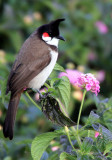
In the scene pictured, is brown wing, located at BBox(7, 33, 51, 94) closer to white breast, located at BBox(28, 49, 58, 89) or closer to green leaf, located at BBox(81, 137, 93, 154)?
white breast, located at BBox(28, 49, 58, 89)

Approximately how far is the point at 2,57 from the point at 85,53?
4.33 ft

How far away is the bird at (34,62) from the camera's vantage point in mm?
1856

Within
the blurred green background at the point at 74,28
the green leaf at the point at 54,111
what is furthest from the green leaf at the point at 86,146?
the blurred green background at the point at 74,28

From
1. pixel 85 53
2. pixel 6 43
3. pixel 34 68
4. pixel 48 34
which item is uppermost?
pixel 48 34

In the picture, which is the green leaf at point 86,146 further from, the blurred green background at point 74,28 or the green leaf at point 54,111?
the blurred green background at point 74,28

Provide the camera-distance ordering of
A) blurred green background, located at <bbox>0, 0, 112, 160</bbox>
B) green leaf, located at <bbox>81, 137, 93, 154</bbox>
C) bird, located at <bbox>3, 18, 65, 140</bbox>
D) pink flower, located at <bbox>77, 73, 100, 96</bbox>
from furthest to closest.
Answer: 1. blurred green background, located at <bbox>0, 0, 112, 160</bbox>
2. bird, located at <bbox>3, 18, 65, 140</bbox>
3. pink flower, located at <bbox>77, 73, 100, 96</bbox>
4. green leaf, located at <bbox>81, 137, 93, 154</bbox>

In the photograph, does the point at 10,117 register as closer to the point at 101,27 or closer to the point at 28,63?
the point at 28,63

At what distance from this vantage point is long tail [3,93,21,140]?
1.63 metres

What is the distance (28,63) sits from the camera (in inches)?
79.5

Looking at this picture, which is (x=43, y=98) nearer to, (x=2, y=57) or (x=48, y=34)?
(x=48, y=34)

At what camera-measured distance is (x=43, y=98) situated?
1476 millimetres

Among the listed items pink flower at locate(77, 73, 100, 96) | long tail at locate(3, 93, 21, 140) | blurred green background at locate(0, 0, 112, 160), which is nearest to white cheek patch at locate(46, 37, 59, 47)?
long tail at locate(3, 93, 21, 140)


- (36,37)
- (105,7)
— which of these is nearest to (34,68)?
(36,37)

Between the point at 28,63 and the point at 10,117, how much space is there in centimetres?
39
